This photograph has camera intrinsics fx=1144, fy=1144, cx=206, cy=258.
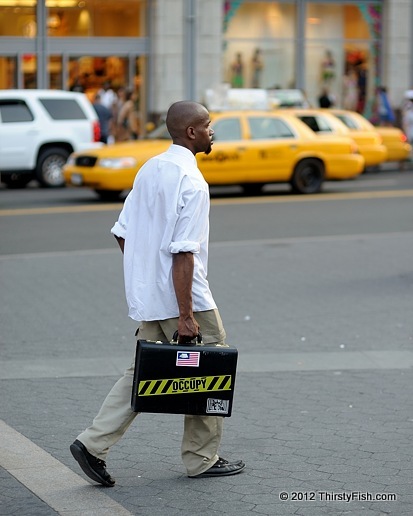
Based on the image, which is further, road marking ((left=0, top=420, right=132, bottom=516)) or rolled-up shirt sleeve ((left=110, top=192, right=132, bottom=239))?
rolled-up shirt sleeve ((left=110, top=192, right=132, bottom=239))

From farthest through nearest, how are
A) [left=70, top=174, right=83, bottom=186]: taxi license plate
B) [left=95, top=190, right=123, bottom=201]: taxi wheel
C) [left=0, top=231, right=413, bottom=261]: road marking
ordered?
[left=95, top=190, right=123, bottom=201]: taxi wheel, [left=70, top=174, right=83, bottom=186]: taxi license plate, [left=0, top=231, right=413, bottom=261]: road marking

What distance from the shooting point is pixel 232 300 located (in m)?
10.4

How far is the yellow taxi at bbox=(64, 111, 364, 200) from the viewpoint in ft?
62.2

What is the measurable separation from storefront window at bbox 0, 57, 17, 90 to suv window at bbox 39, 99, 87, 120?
7182 millimetres

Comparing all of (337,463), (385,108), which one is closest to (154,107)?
(385,108)

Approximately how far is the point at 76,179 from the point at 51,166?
3.29m

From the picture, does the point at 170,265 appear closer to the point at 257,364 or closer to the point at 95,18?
the point at 257,364

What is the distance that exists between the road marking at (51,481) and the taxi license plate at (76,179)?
521 inches

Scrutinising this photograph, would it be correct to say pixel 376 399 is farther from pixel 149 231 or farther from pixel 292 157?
pixel 292 157

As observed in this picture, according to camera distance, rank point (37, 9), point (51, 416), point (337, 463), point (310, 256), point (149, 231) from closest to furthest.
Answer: point (149, 231) → point (337, 463) → point (51, 416) → point (310, 256) → point (37, 9)

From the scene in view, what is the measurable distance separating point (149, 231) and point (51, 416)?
1.88m

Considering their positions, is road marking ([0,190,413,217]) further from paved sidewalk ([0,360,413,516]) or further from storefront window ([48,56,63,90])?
storefront window ([48,56,63,90])

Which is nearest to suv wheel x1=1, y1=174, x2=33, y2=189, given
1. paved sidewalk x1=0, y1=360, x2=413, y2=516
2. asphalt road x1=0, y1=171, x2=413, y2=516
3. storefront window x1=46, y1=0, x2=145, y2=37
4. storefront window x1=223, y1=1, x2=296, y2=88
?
asphalt road x1=0, y1=171, x2=413, y2=516

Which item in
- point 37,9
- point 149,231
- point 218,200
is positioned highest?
point 37,9
